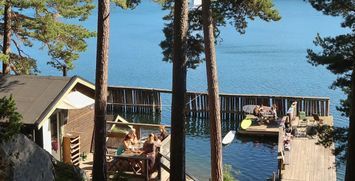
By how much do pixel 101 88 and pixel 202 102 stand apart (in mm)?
21750

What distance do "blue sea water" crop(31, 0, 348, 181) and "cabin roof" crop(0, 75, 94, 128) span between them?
8.62 metres

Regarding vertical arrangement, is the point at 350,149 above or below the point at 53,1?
below

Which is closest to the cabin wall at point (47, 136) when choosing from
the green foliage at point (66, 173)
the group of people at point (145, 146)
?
the group of people at point (145, 146)

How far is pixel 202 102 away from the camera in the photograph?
35219 millimetres

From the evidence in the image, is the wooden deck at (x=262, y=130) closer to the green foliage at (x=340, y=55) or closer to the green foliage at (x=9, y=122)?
the green foliage at (x=340, y=55)

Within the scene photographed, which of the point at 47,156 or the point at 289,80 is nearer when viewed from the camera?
the point at 47,156

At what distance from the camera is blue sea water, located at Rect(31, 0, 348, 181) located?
1062 inches

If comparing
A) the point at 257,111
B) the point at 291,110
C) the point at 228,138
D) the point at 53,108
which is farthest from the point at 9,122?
the point at 257,111

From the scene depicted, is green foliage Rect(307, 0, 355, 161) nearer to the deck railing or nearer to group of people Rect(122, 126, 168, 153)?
group of people Rect(122, 126, 168, 153)

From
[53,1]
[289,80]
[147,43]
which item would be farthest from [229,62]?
[53,1]

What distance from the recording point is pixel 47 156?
29.7ft

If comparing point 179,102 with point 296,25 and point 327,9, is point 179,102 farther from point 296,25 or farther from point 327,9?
point 296,25

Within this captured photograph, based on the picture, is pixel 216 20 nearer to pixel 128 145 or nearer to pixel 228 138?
pixel 128 145

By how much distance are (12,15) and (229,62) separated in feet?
120
